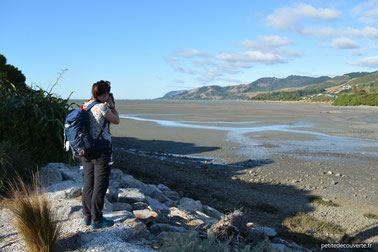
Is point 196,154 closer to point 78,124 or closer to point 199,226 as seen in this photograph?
point 199,226

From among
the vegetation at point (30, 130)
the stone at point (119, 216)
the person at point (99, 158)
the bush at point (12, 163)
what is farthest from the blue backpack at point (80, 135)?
the vegetation at point (30, 130)

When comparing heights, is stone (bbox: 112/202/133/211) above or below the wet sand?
above

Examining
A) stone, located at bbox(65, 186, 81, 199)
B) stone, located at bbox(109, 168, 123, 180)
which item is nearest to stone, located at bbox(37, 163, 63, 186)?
stone, located at bbox(65, 186, 81, 199)

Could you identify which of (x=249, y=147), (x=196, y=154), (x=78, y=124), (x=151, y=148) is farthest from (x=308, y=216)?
(x=151, y=148)

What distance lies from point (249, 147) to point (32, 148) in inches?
465

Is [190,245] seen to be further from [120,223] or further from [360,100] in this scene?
[360,100]

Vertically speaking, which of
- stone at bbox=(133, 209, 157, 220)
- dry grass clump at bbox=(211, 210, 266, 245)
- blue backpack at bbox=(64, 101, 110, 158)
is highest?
blue backpack at bbox=(64, 101, 110, 158)

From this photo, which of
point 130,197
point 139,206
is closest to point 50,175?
point 130,197

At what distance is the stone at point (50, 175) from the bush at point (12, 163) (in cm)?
23

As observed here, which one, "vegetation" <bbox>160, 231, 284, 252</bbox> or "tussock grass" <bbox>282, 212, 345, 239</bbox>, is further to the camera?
"tussock grass" <bbox>282, 212, 345, 239</bbox>

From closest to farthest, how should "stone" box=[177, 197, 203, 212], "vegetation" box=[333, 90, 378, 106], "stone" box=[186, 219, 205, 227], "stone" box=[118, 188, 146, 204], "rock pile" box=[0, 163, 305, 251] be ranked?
"rock pile" box=[0, 163, 305, 251]
"stone" box=[186, 219, 205, 227]
"stone" box=[118, 188, 146, 204]
"stone" box=[177, 197, 203, 212]
"vegetation" box=[333, 90, 378, 106]

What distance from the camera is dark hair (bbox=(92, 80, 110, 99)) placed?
12.5 feet

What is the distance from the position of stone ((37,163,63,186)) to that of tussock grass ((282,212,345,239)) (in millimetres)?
5062

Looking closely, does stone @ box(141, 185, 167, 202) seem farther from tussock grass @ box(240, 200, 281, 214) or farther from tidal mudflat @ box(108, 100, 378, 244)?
tussock grass @ box(240, 200, 281, 214)
